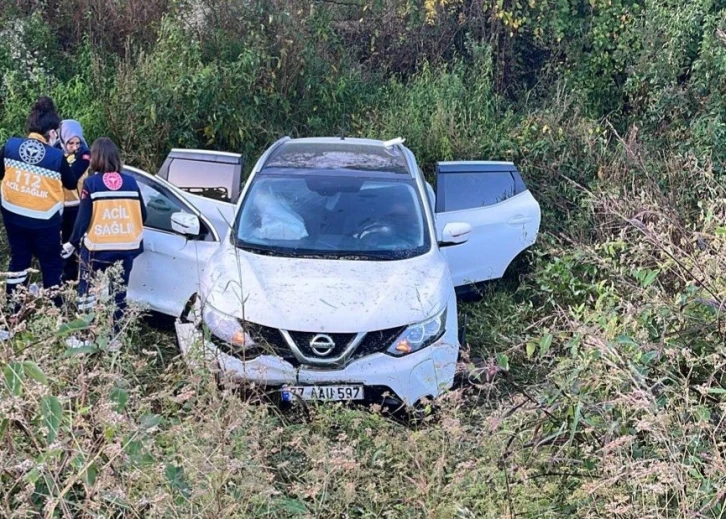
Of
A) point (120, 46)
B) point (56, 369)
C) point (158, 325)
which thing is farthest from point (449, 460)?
point (120, 46)

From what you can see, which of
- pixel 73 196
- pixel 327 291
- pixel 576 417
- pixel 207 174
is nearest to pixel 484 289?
pixel 327 291

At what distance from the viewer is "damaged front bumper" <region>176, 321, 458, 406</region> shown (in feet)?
13.8

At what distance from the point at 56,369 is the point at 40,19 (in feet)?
29.4

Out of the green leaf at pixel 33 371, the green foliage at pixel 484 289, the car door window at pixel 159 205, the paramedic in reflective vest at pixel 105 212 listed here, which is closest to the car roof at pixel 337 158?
the car door window at pixel 159 205

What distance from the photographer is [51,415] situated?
2.49 metres

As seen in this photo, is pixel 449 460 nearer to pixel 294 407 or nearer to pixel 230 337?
pixel 294 407

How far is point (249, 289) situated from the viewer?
4.53m

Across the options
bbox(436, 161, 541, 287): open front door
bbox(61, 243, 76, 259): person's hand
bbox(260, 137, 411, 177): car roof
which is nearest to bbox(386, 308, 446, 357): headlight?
bbox(260, 137, 411, 177): car roof

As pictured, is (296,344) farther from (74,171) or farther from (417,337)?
(74,171)

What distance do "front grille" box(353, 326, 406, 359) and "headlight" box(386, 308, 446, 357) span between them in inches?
1.2

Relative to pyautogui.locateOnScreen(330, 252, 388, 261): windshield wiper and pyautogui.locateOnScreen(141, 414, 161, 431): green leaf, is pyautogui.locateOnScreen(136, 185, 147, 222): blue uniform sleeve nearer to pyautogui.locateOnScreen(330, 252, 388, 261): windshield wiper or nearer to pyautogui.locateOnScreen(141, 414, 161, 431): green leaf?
pyautogui.locateOnScreen(330, 252, 388, 261): windshield wiper

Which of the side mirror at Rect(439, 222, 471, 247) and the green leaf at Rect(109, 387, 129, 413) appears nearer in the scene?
the green leaf at Rect(109, 387, 129, 413)

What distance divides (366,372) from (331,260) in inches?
37.1

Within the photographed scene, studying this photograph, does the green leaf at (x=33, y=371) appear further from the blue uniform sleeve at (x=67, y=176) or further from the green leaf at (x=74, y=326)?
the blue uniform sleeve at (x=67, y=176)
